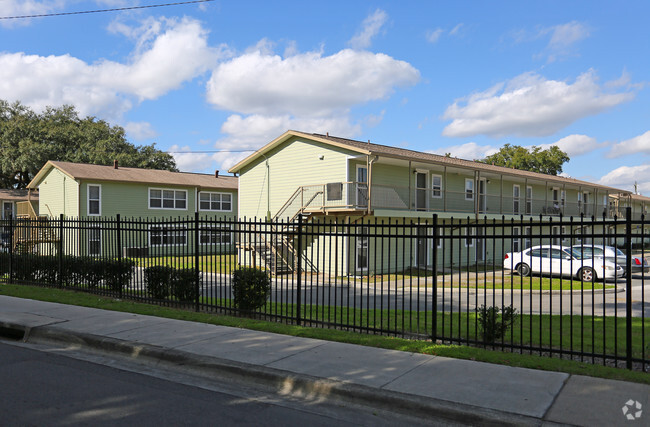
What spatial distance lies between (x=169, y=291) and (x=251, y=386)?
6064 mm

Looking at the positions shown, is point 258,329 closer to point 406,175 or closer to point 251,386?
point 251,386

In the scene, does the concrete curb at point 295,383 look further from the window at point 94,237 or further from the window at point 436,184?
the window at point 436,184

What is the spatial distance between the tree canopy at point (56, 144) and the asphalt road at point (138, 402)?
1591 inches

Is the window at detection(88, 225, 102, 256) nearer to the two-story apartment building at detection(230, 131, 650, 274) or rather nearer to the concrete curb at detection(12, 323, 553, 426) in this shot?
the concrete curb at detection(12, 323, 553, 426)

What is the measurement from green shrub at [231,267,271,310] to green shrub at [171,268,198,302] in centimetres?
138

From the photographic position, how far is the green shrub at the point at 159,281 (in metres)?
11.3

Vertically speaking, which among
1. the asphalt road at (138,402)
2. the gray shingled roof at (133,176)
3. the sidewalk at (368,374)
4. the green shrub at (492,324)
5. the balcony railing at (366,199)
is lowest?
the asphalt road at (138,402)

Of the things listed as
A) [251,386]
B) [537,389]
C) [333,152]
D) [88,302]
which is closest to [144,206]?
[333,152]

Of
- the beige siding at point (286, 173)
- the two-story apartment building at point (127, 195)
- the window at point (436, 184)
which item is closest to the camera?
the beige siding at point (286, 173)

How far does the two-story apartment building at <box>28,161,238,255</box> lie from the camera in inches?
1102

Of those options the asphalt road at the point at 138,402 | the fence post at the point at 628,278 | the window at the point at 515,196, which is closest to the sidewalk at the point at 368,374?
the asphalt road at the point at 138,402

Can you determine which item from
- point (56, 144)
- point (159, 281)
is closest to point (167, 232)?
point (159, 281)

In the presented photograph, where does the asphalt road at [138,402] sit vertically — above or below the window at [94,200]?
below

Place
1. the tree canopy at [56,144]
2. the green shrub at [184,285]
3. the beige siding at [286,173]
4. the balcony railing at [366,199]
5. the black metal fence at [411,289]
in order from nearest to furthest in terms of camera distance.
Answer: the black metal fence at [411,289], the green shrub at [184,285], the balcony railing at [366,199], the beige siding at [286,173], the tree canopy at [56,144]
